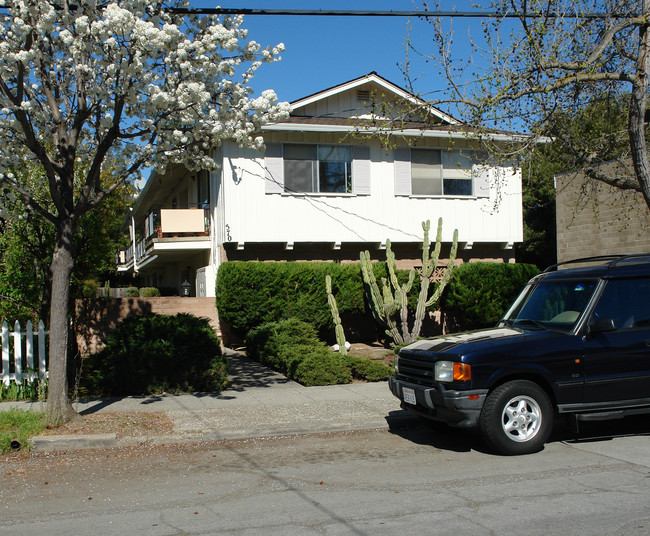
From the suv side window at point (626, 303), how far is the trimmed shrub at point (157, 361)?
6.17m

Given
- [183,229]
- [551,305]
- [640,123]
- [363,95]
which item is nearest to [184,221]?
[183,229]

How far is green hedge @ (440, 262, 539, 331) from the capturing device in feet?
54.9

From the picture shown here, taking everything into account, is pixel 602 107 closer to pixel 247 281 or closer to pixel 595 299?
pixel 595 299

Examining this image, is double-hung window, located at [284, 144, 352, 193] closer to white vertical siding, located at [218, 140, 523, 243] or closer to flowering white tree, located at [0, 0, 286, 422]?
white vertical siding, located at [218, 140, 523, 243]

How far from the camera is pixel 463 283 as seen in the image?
662 inches

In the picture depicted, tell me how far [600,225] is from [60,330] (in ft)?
59.4

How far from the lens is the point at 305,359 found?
1191cm

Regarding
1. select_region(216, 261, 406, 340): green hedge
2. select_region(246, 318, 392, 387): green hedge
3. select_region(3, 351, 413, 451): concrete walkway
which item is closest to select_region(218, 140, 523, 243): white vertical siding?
select_region(216, 261, 406, 340): green hedge

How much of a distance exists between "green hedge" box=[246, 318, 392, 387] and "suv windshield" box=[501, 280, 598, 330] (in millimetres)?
4022

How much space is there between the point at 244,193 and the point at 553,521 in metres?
13.8

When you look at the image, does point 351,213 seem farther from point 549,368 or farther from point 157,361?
point 549,368

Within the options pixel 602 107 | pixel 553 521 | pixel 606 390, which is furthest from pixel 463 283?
pixel 553 521

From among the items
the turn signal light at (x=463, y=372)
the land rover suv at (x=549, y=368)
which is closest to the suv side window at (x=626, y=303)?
the land rover suv at (x=549, y=368)

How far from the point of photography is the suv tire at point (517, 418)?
6.80m
